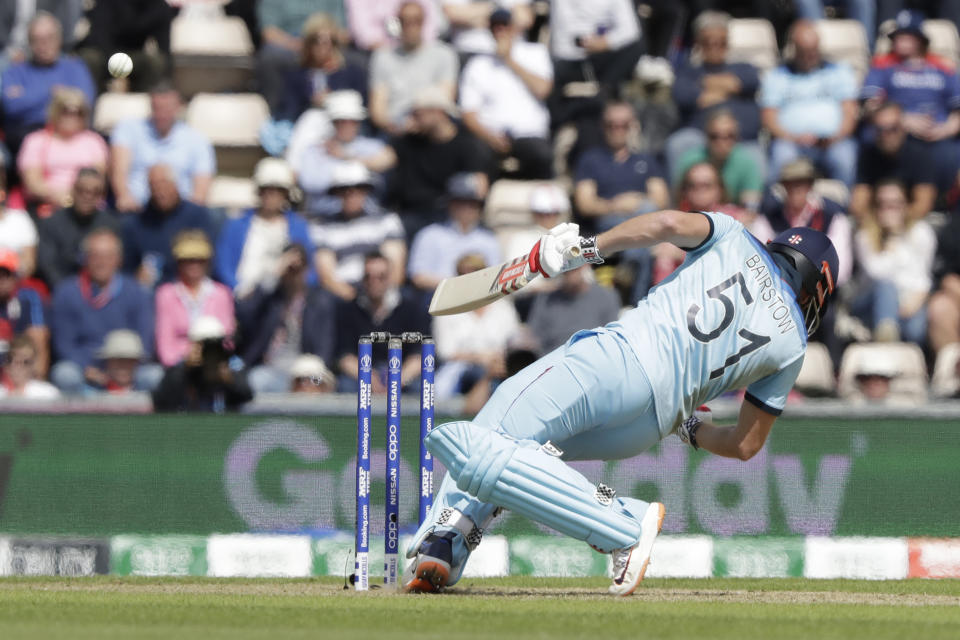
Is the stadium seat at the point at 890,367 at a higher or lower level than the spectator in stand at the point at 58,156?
lower

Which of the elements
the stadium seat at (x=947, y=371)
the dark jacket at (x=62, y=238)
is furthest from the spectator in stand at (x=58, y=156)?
the stadium seat at (x=947, y=371)

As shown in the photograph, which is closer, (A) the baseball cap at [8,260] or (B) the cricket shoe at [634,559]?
(B) the cricket shoe at [634,559]

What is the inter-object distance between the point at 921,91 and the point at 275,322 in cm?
605

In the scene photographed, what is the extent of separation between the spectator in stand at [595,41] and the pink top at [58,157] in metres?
4.07

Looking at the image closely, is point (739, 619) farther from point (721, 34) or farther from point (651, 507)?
point (721, 34)

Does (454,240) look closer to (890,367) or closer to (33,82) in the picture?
(890,367)

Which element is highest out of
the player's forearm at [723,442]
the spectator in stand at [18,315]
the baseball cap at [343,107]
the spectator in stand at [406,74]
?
the spectator in stand at [406,74]

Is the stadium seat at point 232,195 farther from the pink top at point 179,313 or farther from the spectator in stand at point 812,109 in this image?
the spectator in stand at point 812,109

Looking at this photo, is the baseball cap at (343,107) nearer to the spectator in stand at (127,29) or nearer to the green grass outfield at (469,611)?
the spectator in stand at (127,29)

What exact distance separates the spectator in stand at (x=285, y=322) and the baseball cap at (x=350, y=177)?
2.59 feet

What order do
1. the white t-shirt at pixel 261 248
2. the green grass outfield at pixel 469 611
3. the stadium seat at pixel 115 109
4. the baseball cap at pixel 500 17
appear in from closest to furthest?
the green grass outfield at pixel 469 611 < the white t-shirt at pixel 261 248 < the stadium seat at pixel 115 109 < the baseball cap at pixel 500 17

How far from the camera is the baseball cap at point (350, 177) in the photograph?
12.8 meters

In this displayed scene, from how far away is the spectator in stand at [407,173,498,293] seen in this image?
41.4 feet

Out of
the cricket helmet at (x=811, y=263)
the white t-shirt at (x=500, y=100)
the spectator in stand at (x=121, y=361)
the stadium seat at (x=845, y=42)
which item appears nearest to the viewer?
the cricket helmet at (x=811, y=263)
